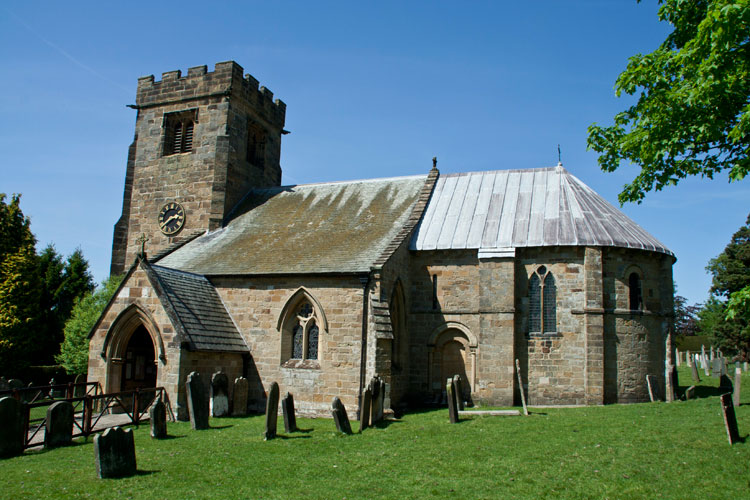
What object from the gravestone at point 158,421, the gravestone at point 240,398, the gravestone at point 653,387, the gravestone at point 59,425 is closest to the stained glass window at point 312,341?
the gravestone at point 240,398

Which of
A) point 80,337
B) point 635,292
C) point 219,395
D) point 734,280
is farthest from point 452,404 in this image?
point 734,280

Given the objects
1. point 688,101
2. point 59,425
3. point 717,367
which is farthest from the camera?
point 717,367

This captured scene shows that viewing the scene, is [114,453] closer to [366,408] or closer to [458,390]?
[366,408]

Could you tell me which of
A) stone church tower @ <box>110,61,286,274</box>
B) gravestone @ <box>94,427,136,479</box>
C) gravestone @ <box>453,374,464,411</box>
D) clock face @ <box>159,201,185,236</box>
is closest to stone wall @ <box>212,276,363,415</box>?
gravestone @ <box>453,374,464,411</box>

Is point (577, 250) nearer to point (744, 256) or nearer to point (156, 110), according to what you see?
point (156, 110)

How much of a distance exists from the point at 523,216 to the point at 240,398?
489 inches

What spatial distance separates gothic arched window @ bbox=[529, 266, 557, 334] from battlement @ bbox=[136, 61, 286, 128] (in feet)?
55.2

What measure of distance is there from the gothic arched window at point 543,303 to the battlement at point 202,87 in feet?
55.2

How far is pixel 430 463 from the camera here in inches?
457

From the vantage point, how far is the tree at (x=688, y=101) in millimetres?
9523

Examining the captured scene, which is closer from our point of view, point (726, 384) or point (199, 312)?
point (199, 312)

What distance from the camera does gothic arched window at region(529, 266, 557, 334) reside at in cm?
2114

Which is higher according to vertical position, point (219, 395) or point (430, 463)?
point (219, 395)

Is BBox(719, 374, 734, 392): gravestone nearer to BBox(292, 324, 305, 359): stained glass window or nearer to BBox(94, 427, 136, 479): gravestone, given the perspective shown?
BBox(292, 324, 305, 359): stained glass window
